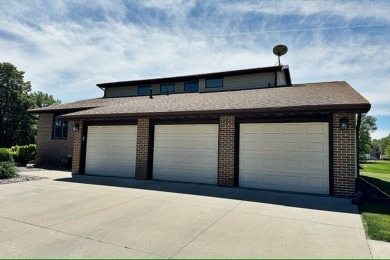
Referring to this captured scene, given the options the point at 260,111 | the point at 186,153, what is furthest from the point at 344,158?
the point at 186,153

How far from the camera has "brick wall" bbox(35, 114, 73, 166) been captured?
51.8 ft

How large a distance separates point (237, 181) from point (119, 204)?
448cm

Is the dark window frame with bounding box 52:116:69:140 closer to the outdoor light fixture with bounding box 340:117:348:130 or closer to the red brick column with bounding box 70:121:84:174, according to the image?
the red brick column with bounding box 70:121:84:174

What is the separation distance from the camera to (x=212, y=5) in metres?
8.80

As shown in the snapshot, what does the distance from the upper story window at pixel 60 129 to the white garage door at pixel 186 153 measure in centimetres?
865

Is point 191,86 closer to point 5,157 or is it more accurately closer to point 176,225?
point 5,157

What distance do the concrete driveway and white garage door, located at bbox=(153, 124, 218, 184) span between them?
177 centimetres

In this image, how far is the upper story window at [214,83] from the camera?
1617cm

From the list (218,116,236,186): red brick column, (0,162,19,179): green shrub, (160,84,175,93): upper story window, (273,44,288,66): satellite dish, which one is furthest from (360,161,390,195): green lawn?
(0,162,19,179): green shrub

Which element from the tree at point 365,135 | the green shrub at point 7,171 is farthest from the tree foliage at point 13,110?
the tree at point 365,135

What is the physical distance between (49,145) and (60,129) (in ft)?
4.18

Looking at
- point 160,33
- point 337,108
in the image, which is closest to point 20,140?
point 160,33

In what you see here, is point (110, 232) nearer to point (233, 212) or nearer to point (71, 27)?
point (233, 212)

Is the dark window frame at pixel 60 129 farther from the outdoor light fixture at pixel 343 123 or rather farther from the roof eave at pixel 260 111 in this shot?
the outdoor light fixture at pixel 343 123
